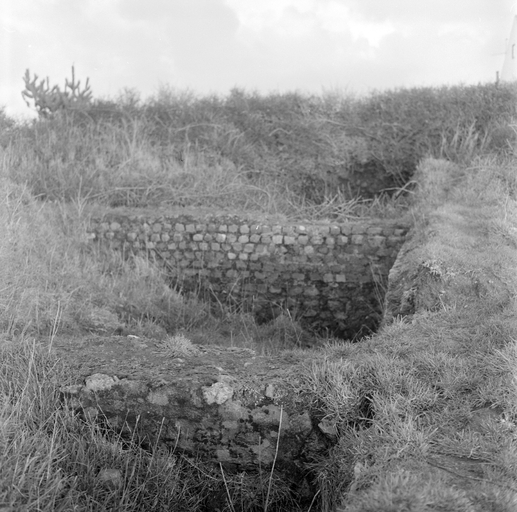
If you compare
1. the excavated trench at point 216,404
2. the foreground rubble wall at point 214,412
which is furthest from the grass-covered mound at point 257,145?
the foreground rubble wall at point 214,412

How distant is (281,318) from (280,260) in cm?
105

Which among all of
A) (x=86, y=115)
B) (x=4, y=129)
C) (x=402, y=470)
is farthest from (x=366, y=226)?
(x=4, y=129)

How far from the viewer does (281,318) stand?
22.6 ft

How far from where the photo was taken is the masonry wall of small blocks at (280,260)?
747cm

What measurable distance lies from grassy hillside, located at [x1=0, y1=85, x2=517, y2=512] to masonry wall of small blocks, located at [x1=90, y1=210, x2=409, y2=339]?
0.58 meters

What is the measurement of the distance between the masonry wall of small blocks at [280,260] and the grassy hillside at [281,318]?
58cm

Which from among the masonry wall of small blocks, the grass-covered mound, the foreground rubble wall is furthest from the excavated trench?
the grass-covered mound

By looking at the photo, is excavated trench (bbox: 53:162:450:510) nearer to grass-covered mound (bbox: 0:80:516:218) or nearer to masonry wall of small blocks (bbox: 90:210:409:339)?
masonry wall of small blocks (bbox: 90:210:409:339)

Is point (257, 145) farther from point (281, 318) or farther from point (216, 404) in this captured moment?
point (216, 404)

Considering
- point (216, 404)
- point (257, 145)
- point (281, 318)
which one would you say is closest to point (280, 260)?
point (281, 318)

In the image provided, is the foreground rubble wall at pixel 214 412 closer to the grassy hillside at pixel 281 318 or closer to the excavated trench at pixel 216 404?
the excavated trench at pixel 216 404

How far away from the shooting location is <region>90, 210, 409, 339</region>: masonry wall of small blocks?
747cm

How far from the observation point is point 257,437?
10.7ft

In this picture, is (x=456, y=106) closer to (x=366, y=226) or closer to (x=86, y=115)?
(x=366, y=226)
